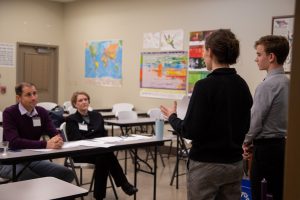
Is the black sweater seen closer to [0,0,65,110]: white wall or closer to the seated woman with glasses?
the seated woman with glasses

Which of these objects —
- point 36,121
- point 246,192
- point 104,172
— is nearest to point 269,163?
point 246,192

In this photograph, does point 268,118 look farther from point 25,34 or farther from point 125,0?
point 25,34

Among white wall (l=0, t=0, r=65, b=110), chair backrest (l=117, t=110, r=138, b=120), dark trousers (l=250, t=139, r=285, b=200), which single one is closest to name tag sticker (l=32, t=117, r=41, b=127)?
dark trousers (l=250, t=139, r=285, b=200)

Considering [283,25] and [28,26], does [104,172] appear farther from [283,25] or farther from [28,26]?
[28,26]

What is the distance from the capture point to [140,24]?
696 centimetres

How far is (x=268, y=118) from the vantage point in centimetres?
211

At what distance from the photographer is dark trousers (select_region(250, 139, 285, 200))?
2.09 m

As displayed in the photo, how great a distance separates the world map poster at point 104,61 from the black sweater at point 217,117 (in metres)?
5.67

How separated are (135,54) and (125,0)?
1117 millimetres

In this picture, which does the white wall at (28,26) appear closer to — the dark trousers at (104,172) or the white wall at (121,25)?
the white wall at (121,25)

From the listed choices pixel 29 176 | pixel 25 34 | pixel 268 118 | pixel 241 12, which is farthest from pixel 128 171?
pixel 25 34

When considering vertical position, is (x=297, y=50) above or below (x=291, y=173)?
above

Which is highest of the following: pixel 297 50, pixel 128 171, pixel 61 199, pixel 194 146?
pixel 297 50

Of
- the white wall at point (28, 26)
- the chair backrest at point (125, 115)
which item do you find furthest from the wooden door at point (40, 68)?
the chair backrest at point (125, 115)
